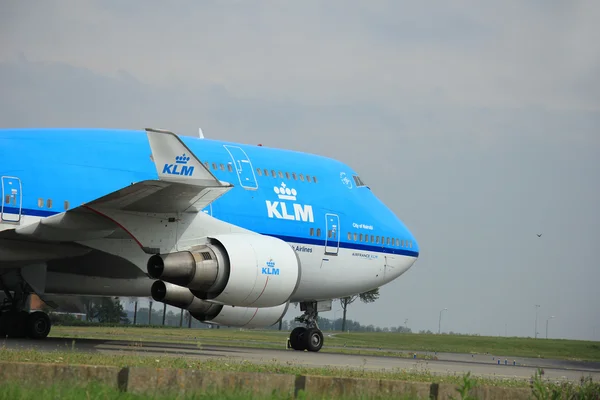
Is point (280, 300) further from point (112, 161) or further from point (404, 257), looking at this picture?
point (404, 257)

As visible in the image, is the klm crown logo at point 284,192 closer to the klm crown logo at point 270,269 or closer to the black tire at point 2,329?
the klm crown logo at point 270,269

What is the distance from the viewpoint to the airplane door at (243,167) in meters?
22.6

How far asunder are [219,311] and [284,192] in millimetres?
3717

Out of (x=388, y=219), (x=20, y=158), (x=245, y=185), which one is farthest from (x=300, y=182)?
(x=20, y=158)

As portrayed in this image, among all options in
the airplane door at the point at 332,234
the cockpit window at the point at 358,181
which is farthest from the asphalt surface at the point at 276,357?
the cockpit window at the point at 358,181

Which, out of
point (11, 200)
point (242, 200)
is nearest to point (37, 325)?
point (11, 200)

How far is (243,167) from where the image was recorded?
2284cm

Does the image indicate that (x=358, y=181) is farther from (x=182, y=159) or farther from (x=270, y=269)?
(x=182, y=159)

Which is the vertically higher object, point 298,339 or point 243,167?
point 243,167

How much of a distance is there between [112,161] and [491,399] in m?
13.1

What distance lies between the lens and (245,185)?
74.3 feet

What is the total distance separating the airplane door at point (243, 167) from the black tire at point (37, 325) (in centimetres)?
589

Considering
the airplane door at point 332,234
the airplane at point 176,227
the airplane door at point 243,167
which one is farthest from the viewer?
the airplane door at point 332,234

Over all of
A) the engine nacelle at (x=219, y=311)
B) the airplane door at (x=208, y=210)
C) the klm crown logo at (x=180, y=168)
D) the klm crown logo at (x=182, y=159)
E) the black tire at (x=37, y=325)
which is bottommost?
the black tire at (x=37, y=325)
